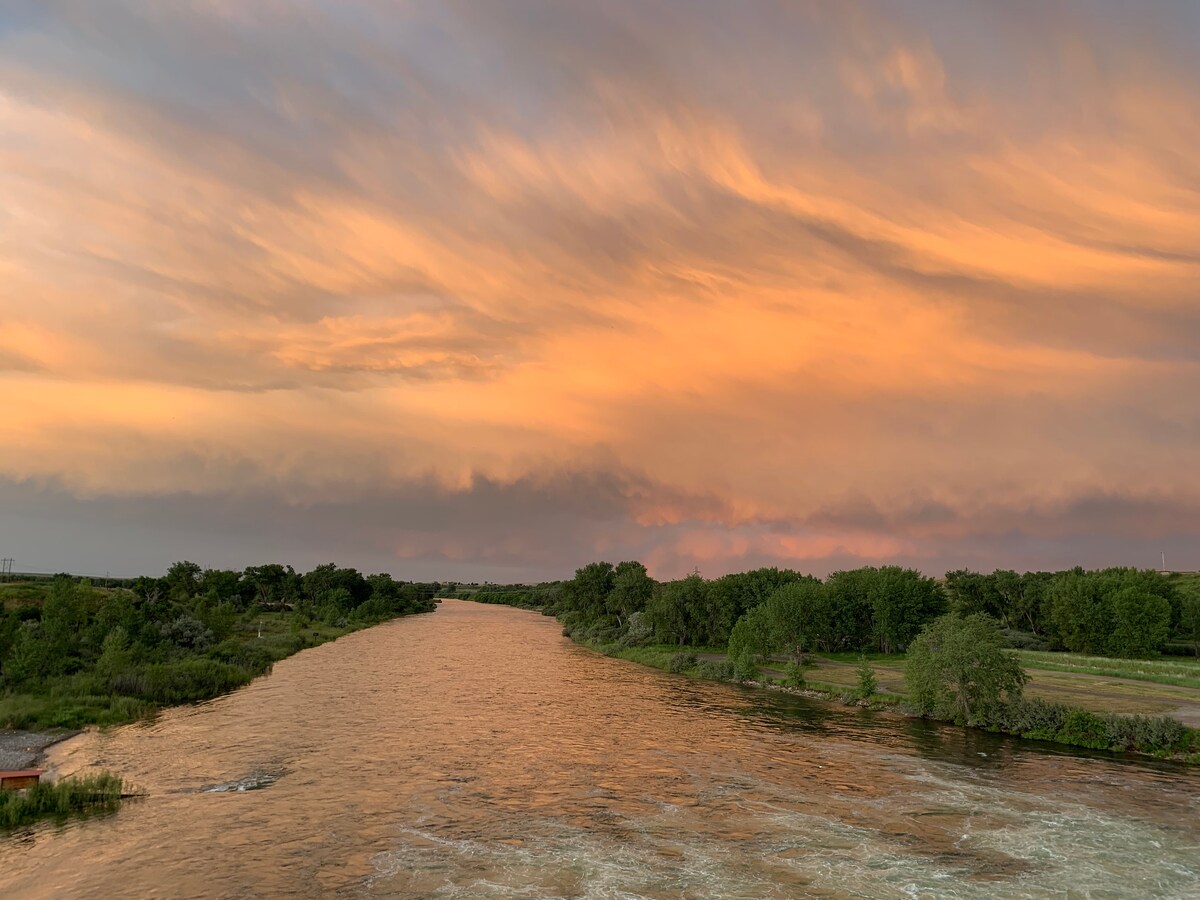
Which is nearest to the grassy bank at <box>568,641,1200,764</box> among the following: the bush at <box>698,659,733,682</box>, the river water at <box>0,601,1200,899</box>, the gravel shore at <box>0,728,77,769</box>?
the river water at <box>0,601,1200,899</box>

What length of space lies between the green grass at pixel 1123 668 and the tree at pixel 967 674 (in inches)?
1281

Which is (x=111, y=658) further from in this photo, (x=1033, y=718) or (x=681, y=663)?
(x=1033, y=718)

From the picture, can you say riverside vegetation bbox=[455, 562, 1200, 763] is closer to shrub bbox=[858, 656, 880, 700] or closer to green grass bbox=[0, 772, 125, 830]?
shrub bbox=[858, 656, 880, 700]

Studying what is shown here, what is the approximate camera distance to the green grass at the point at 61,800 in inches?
1421

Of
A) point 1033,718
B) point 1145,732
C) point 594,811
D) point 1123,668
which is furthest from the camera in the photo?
point 1123,668

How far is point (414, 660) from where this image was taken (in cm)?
11188

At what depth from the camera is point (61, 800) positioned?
37.7 metres

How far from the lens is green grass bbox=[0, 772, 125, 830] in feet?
118

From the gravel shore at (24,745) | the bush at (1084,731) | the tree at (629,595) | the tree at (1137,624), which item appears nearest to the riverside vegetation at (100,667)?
the gravel shore at (24,745)

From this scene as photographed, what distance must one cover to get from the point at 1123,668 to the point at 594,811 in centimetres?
9362

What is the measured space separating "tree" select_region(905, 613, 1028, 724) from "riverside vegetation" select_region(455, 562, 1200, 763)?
4.1 inches

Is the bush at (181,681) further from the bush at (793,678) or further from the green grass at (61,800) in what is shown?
the bush at (793,678)

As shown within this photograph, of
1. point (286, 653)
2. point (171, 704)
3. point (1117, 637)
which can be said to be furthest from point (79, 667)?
point (1117, 637)

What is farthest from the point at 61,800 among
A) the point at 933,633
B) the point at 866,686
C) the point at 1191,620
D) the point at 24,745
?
the point at 1191,620
